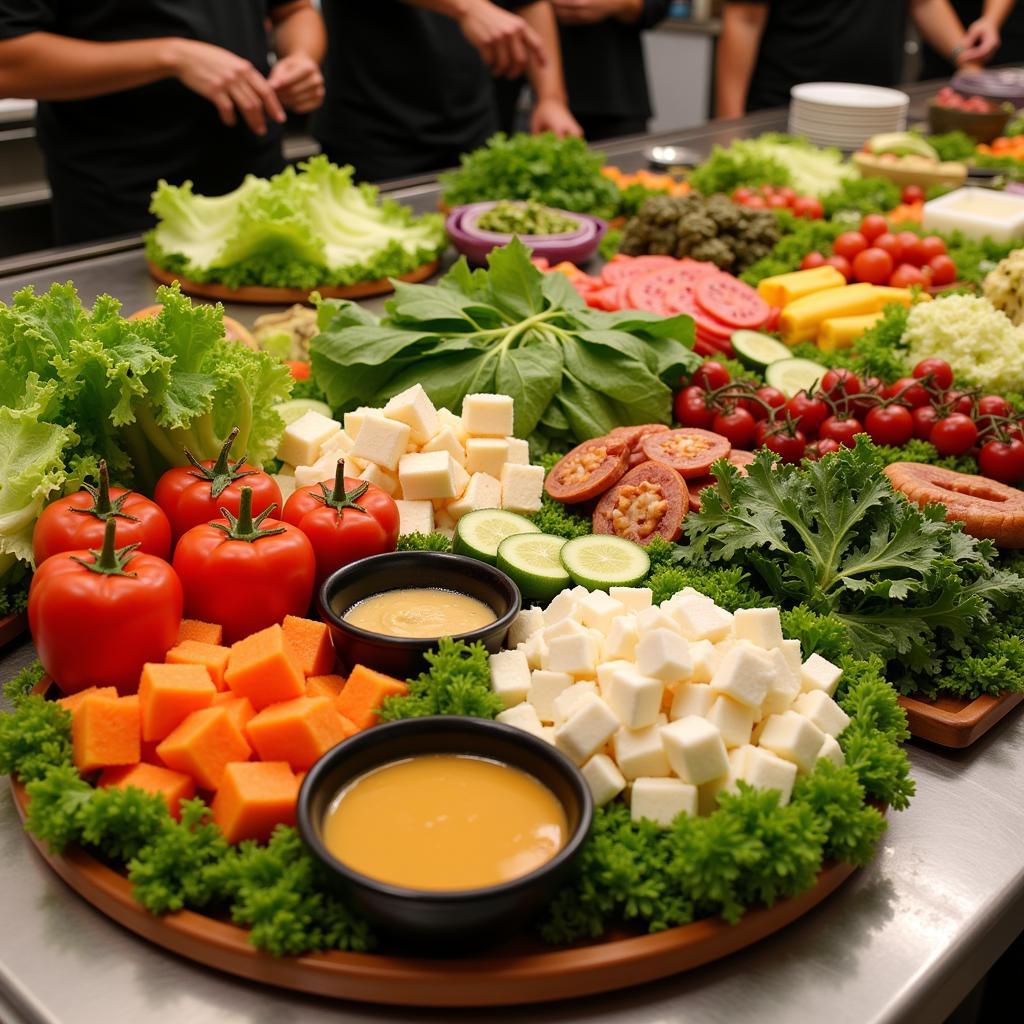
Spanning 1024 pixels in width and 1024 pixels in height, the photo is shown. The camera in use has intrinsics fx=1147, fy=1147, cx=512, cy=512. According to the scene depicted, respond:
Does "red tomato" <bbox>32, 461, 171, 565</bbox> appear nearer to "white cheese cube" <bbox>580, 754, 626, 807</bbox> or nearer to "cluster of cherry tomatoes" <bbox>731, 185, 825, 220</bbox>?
"white cheese cube" <bbox>580, 754, 626, 807</bbox>

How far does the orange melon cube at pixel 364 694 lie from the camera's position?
5.89ft

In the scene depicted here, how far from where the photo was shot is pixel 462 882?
148 centimetres

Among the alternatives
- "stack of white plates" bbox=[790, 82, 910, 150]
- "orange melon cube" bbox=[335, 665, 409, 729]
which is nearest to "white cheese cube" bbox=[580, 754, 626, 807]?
"orange melon cube" bbox=[335, 665, 409, 729]

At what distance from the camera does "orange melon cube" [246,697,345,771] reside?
65.5 inches

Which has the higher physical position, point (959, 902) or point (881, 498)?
point (881, 498)

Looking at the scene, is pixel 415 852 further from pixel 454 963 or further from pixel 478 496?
pixel 478 496

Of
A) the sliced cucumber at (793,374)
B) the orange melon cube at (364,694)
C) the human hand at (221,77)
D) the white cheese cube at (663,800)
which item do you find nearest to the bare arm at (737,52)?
the human hand at (221,77)

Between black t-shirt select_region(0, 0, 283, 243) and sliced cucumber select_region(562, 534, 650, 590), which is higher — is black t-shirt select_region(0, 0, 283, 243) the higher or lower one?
the higher one

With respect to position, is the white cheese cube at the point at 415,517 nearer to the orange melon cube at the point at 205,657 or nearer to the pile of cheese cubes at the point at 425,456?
the pile of cheese cubes at the point at 425,456

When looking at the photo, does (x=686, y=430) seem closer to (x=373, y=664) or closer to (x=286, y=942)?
(x=373, y=664)

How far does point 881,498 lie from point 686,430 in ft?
1.92

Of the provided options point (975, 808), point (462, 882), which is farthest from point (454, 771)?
point (975, 808)

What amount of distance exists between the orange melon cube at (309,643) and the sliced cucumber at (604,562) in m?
0.51

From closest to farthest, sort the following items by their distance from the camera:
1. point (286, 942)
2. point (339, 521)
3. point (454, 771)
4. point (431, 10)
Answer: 1. point (286, 942)
2. point (454, 771)
3. point (339, 521)
4. point (431, 10)
